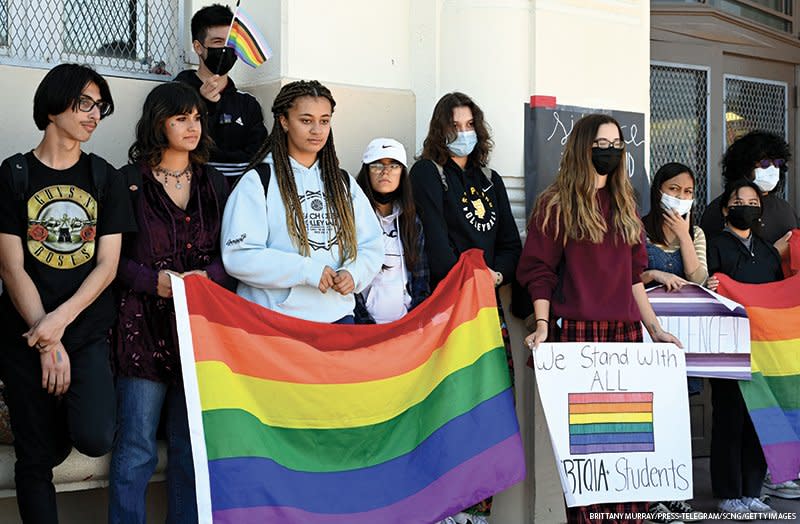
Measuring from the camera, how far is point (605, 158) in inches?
217

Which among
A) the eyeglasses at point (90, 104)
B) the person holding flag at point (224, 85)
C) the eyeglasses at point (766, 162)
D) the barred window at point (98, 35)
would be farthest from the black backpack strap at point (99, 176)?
the eyeglasses at point (766, 162)

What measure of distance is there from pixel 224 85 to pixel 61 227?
149 cm

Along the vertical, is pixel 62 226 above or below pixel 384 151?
below

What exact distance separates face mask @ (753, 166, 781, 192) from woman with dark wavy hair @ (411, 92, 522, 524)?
2205 mm

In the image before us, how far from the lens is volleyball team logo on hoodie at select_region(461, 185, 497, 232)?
19.0ft

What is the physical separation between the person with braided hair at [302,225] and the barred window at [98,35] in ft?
3.99

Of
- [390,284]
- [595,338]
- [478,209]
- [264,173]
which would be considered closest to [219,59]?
[264,173]

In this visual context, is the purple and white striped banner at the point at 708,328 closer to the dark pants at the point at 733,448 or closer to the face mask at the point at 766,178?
the dark pants at the point at 733,448

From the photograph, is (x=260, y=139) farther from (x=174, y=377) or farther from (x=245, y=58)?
(x=174, y=377)

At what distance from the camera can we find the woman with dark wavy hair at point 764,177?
7137 millimetres

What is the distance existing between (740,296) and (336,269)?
2705mm

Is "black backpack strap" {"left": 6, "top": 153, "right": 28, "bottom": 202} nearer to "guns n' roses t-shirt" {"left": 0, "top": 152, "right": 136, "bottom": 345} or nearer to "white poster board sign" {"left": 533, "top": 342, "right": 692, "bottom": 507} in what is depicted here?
"guns n' roses t-shirt" {"left": 0, "top": 152, "right": 136, "bottom": 345}

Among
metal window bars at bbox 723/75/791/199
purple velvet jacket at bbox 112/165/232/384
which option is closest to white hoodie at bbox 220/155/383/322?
purple velvet jacket at bbox 112/165/232/384

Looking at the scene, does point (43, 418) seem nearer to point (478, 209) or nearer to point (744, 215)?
point (478, 209)
